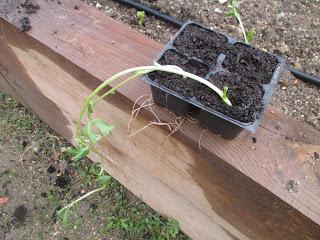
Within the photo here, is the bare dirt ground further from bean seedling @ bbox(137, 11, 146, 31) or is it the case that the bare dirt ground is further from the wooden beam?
bean seedling @ bbox(137, 11, 146, 31)

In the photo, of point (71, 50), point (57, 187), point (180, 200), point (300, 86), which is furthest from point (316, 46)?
point (57, 187)

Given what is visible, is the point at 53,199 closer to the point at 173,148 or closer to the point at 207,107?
the point at 173,148

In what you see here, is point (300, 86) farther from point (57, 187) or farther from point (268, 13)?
point (57, 187)

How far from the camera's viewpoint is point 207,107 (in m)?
0.75

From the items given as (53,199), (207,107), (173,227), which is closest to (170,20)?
(207,107)

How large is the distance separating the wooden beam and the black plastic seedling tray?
0.04 metres

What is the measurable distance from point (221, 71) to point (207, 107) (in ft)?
0.40

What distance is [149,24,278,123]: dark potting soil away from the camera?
76 cm

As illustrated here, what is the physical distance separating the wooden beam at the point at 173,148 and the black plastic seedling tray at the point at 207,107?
0.04 metres

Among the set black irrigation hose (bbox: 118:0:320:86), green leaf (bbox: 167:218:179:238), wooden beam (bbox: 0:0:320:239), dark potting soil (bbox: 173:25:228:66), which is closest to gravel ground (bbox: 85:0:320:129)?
black irrigation hose (bbox: 118:0:320:86)

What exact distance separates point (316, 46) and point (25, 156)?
1.56 metres

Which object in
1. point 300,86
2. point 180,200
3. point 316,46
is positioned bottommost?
point 180,200

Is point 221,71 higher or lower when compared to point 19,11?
higher

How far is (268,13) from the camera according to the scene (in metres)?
1.56
